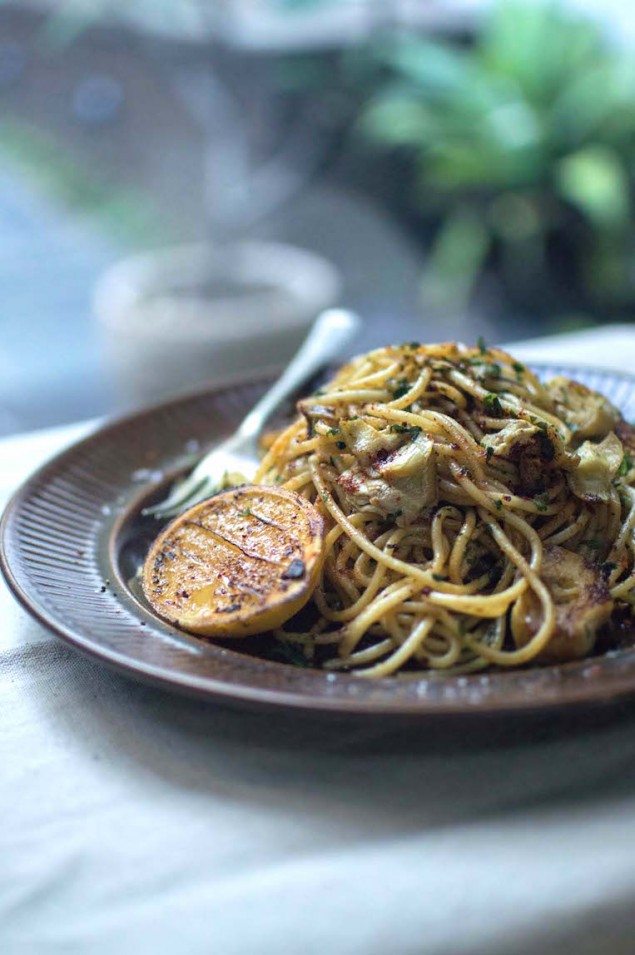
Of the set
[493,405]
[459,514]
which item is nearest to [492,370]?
[493,405]

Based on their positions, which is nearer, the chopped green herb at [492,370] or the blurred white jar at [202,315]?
the chopped green herb at [492,370]

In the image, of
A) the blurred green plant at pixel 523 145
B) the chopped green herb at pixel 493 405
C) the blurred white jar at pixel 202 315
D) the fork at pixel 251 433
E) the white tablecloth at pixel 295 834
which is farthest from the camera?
the blurred green plant at pixel 523 145

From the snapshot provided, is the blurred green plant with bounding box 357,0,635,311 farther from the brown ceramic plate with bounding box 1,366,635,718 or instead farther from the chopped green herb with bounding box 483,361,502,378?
the chopped green herb with bounding box 483,361,502,378

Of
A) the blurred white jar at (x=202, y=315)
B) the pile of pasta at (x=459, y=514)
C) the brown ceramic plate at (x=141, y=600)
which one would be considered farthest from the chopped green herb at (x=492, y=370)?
the blurred white jar at (x=202, y=315)

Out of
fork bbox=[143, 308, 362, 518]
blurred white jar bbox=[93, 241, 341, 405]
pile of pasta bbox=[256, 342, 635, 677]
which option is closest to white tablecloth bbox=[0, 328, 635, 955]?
pile of pasta bbox=[256, 342, 635, 677]

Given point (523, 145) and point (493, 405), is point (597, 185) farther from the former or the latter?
point (493, 405)

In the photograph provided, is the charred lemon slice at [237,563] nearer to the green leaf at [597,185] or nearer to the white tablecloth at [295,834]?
the white tablecloth at [295,834]

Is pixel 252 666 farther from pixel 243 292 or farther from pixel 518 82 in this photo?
pixel 518 82
